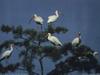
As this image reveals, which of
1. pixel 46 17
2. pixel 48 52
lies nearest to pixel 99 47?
pixel 46 17

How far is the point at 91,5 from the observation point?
6.21 m

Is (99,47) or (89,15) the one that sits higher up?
(89,15)

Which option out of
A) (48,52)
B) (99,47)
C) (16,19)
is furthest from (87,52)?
(16,19)

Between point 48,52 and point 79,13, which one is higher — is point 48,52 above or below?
below

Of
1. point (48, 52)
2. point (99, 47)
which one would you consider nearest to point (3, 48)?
point (48, 52)

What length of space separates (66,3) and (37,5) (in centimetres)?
39

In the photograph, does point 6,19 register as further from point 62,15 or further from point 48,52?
point 48,52

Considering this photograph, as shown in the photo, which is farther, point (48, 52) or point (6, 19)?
point (6, 19)

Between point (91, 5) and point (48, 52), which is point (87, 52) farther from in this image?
point (91, 5)

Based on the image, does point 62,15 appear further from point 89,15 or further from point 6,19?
point 6,19

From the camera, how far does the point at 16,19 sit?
20.4 feet

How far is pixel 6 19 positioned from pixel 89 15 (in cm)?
110

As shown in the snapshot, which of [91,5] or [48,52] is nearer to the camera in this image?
[48,52]

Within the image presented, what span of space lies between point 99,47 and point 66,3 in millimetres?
728
